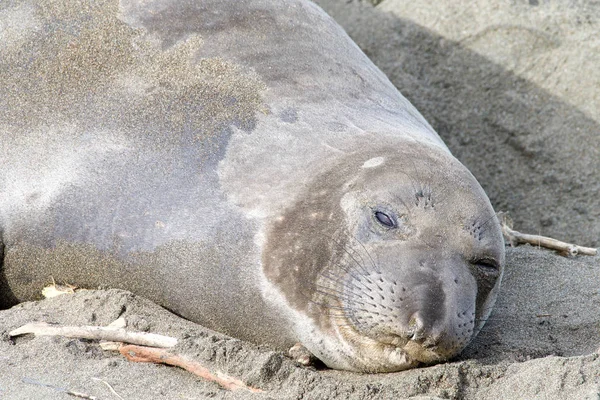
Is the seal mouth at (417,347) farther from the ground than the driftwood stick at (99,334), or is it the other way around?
the seal mouth at (417,347)

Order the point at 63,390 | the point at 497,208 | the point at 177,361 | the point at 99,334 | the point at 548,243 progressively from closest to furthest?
the point at 63,390 < the point at 177,361 < the point at 99,334 < the point at 548,243 < the point at 497,208

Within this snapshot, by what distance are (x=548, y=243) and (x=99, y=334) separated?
Result: 2274 mm

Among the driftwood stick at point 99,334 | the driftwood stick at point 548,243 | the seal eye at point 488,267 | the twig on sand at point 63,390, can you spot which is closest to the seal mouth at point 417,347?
the seal eye at point 488,267

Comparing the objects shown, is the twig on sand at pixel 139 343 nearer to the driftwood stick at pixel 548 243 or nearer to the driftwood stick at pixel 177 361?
the driftwood stick at pixel 177 361

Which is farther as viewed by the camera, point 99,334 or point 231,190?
point 231,190

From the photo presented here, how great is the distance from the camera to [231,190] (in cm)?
363

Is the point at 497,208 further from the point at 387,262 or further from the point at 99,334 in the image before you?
the point at 99,334

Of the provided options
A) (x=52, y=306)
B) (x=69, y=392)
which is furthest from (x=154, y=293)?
(x=69, y=392)

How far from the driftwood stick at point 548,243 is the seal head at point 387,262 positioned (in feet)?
3.20

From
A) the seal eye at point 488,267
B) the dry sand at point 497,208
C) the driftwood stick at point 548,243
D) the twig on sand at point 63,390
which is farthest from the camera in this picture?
the driftwood stick at point 548,243

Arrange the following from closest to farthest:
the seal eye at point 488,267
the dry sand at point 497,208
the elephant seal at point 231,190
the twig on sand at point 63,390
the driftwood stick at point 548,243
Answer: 1. the twig on sand at point 63,390
2. the dry sand at point 497,208
3. the elephant seal at point 231,190
4. the seal eye at point 488,267
5. the driftwood stick at point 548,243

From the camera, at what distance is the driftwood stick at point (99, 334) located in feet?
11.1

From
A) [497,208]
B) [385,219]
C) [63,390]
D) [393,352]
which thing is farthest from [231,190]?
[497,208]

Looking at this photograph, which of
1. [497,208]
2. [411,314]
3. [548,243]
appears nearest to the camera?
[411,314]
